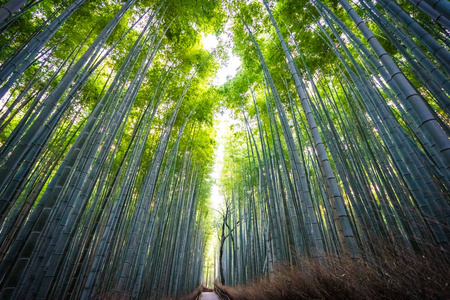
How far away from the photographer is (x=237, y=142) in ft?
25.8

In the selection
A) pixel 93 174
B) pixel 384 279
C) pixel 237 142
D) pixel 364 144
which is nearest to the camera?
pixel 384 279

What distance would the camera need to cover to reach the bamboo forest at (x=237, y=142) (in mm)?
1439

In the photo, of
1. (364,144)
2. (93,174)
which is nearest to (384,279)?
(93,174)

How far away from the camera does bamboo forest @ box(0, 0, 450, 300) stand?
1439 millimetres

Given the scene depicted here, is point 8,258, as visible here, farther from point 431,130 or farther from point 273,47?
point 273,47

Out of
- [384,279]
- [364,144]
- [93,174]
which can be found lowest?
[384,279]

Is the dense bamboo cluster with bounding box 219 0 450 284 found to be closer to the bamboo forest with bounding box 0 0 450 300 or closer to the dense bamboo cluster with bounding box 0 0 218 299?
the bamboo forest with bounding box 0 0 450 300

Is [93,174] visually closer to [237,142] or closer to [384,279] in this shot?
[384,279]

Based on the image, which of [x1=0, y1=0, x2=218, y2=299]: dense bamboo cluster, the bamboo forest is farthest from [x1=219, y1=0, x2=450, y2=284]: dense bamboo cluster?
[x1=0, y1=0, x2=218, y2=299]: dense bamboo cluster

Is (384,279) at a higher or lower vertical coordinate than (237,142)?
lower

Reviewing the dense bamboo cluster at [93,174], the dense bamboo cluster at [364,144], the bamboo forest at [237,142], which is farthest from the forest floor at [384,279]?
the dense bamboo cluster at [93,174]

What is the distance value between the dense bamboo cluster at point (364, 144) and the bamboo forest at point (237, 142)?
0.03 m

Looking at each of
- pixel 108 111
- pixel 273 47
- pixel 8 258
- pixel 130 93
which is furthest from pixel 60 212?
pixel 273 47

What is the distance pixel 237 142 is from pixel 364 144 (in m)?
4.86
